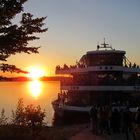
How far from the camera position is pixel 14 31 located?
17.5 meters

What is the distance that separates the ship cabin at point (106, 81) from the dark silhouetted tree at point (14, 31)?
20525 mm

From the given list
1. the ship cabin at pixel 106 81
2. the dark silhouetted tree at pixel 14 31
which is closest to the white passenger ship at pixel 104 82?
the ship cabin at pixel 106 81

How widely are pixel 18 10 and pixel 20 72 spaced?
8.03 ft

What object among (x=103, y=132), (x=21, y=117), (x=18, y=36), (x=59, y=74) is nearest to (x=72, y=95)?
(x=59, y=74)

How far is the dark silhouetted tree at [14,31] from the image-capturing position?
17.1 meters

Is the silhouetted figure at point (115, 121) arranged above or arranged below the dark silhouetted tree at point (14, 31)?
below

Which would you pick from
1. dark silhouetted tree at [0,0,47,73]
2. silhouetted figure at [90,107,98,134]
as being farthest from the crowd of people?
dark silhouetted tree at [0,0,47,73]

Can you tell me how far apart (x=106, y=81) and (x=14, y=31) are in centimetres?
2218

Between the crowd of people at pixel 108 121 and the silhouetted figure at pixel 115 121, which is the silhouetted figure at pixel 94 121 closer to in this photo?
the crowd of people at pixel 108 121

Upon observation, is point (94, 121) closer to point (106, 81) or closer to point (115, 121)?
point (115, 121)

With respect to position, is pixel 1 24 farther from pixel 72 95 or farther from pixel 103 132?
pixel 72 95

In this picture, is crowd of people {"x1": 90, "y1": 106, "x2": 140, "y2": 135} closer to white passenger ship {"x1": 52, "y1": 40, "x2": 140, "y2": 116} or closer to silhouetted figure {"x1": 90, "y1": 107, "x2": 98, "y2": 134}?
silhouetted figure {"x1": 90, "y1": 107, "x2": 98, "y2": 134}

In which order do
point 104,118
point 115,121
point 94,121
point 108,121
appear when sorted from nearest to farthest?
point 108,121
point 104,118
point 94,121
point 115,121

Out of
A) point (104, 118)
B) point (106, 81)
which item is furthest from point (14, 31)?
point (106, 81)
